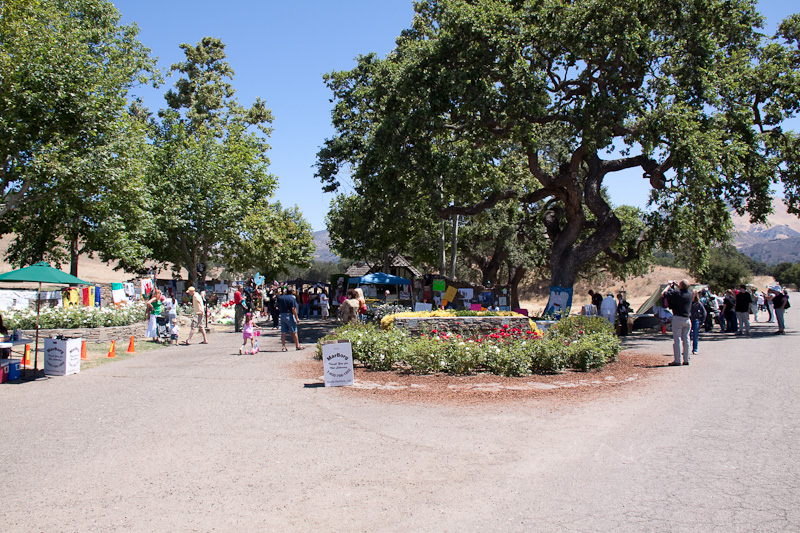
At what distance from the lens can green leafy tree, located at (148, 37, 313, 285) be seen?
29.3 metres

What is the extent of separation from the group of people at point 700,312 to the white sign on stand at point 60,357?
41.3ft

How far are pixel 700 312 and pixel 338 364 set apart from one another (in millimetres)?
12203

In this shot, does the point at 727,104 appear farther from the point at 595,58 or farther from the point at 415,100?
the point at 415,100

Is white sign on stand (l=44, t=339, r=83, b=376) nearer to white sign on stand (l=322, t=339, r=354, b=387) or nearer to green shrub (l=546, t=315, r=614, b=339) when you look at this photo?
white sign on stand (l=322, t=339, r=354, b=387)

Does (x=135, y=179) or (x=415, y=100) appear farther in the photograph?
(x=135, y=179)

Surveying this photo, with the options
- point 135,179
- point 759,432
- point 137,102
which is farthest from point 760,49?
point 137,102

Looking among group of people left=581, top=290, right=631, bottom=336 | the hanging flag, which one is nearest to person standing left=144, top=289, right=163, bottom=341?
the hanging flag

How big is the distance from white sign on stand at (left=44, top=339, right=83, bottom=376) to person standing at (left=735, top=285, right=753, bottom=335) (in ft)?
65.6

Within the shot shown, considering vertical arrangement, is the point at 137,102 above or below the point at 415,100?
above

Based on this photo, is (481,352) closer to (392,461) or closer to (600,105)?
(392,461)

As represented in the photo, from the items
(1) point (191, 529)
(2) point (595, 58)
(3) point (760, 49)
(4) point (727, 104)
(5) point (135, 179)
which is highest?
(3) point (760, 49)

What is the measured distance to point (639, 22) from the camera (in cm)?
1806

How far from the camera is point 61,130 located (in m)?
18.9

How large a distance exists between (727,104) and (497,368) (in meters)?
15.6
